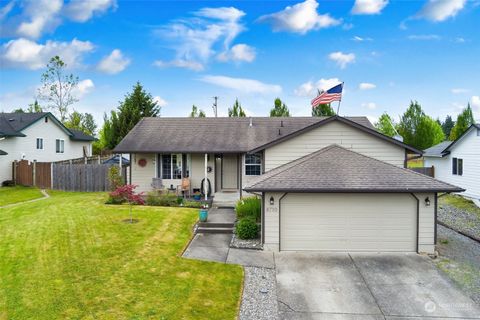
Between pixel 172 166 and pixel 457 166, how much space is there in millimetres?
19059

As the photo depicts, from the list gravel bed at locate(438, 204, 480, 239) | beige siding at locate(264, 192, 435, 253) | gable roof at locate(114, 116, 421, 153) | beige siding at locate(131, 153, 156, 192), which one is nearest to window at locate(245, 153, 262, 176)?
gable roof at locate(114, 116, 421, 153)

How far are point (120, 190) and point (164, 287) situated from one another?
762cm

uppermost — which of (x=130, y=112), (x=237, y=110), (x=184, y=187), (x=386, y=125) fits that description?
(x=237, y=110)

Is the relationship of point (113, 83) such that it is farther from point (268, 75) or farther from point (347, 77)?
point (347, 77)

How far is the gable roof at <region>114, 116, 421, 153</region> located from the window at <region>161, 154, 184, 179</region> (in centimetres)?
80

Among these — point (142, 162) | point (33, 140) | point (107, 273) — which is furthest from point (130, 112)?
point (107, 273)

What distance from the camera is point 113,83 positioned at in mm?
32438

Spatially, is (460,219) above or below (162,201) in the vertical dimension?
below

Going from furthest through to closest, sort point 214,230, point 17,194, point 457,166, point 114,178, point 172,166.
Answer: point 457,166, point 17,194, point 114,178, point 172,166, point 214,230

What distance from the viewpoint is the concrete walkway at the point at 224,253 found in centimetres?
960

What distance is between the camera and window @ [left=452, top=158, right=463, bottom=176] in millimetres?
20797

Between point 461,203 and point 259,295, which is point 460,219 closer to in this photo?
point 461,203

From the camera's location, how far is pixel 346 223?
10.6 m

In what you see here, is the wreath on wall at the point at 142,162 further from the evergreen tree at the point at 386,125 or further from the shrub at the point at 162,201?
the evergreen tree at the point at 386,125
